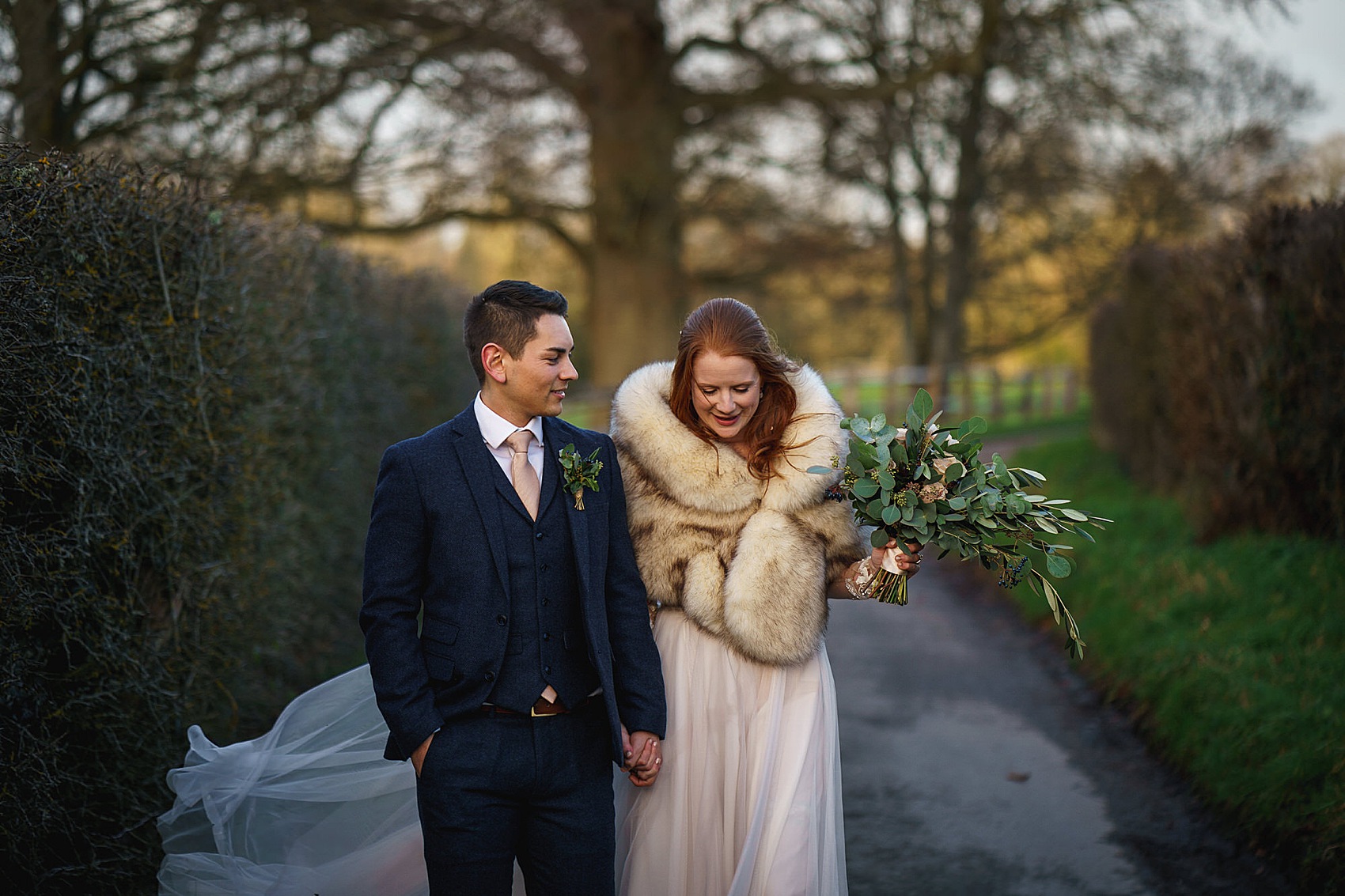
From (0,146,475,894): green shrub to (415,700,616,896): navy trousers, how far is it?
1.41 m

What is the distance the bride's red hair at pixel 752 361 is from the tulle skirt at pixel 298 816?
1559 millimetres

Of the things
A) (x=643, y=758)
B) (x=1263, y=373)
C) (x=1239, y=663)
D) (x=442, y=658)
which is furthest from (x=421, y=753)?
(x=1263, y=373)

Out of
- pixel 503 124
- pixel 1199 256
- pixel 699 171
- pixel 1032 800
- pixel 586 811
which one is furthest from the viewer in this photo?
pixel 699 171

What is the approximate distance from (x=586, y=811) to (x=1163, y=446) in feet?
30.4

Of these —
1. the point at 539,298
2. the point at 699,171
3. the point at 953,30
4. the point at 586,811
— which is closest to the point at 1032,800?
the point at 586,811

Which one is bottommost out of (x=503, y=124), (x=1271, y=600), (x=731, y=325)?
(x=1271, y=600)

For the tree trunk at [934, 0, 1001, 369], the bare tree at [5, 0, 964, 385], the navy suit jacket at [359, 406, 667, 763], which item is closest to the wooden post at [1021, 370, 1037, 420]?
the tree trunk at [934, 0, 1001, 369]

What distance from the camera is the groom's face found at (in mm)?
3076

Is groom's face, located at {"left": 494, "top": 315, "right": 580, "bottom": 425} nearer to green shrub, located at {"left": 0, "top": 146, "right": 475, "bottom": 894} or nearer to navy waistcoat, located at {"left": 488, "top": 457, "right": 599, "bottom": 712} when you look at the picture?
navy waistcoat, located at {"left": 488, "top": 457, "right": 599, "bottom": 712}

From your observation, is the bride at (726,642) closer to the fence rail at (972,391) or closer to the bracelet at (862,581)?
the bracelet at (862,581)

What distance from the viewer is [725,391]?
351 cm

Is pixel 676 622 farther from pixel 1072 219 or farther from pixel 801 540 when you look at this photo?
pixel 1072 219

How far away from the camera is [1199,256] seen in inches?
350

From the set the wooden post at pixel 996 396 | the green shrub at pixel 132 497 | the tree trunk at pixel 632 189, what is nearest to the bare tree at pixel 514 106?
the tree trunk at pixel 632 189
